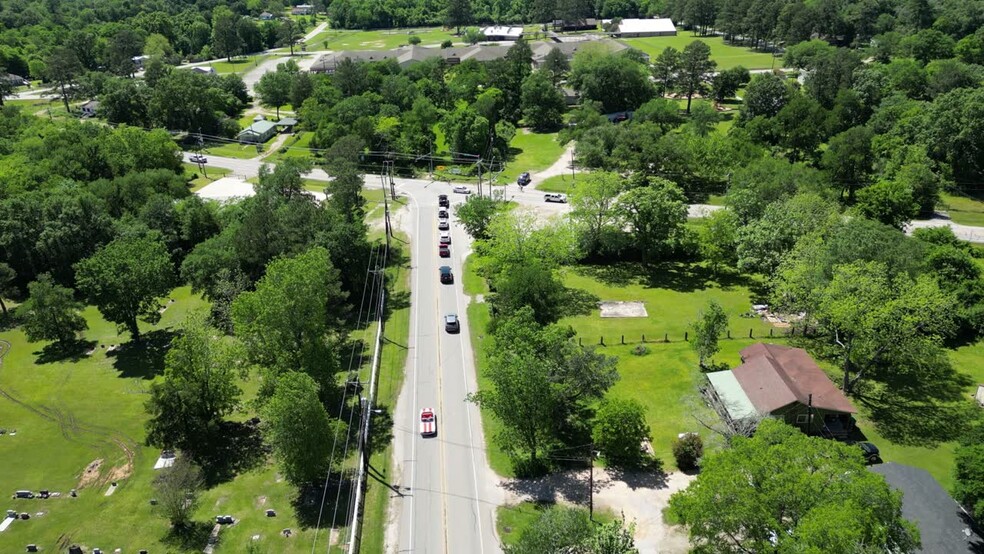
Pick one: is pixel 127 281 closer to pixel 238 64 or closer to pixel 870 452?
pixel 870 452

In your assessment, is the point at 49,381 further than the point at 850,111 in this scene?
No

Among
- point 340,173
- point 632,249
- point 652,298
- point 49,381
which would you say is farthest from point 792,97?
point 49,381

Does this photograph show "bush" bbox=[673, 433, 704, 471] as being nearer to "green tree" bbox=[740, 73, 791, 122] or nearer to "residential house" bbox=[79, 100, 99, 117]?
"green tree" bbox=[740, 73, 791, 122]

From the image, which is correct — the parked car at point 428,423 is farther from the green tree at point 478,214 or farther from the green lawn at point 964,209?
the green lawn at point 964,209

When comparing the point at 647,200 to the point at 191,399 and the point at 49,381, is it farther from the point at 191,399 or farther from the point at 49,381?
the point at 49,381

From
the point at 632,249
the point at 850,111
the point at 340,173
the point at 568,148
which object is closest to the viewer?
the point at 632,249

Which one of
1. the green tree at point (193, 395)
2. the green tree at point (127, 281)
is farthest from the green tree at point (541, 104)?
the green tree at point (193, 395)
